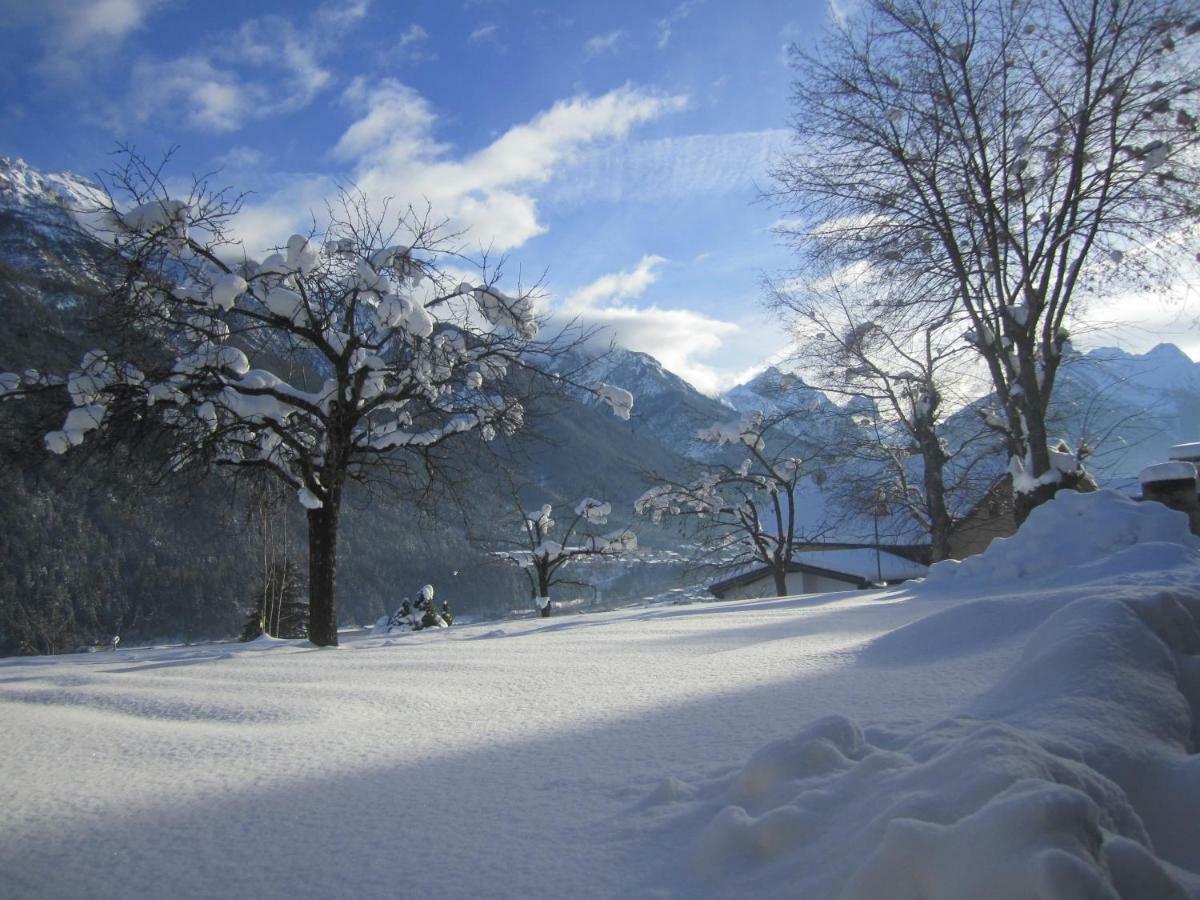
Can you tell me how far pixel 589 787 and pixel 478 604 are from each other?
229 ft

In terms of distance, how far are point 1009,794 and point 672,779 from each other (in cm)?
88

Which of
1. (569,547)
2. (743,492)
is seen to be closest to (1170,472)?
(743,492)

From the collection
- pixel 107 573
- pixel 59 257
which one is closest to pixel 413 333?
pixel 59 257

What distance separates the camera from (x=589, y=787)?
6.30 feet

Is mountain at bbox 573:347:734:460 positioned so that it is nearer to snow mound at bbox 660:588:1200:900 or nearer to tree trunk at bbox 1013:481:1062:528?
tree trunk at bbox 1013:481:1062:528

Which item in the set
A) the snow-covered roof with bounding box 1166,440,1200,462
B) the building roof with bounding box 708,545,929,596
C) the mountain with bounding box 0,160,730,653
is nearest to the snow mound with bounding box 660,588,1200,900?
the mountain with bounding box 0,160,730,653

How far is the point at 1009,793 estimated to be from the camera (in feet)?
3.82

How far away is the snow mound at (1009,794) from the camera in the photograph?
1057 mm

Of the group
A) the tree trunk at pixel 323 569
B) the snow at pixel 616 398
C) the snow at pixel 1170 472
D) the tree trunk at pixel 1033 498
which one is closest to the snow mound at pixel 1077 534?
the snow at pixel 1170 472

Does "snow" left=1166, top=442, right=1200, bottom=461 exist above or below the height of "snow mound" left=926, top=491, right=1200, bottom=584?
above

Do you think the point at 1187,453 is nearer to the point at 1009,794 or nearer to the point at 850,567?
the point at 1009,794

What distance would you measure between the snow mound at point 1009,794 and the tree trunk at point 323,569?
261 inches

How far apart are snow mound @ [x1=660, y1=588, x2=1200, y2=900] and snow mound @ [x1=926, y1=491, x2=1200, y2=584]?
4430 millimetres

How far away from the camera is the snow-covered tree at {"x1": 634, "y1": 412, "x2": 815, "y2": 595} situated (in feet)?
62.1
